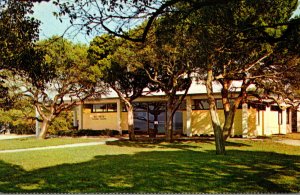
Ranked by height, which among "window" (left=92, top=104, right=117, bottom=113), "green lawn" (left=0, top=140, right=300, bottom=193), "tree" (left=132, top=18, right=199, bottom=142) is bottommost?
"green lawn" (left=0, top=140, right=300, bottom=193)

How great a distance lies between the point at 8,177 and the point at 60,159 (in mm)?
4703

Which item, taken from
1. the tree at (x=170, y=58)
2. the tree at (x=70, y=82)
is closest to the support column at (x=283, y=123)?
the tree at (x=170, y=58)

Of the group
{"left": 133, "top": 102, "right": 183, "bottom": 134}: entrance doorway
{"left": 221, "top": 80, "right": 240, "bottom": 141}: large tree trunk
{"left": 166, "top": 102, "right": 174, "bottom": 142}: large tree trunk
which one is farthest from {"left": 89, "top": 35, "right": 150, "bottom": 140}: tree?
{"left": 221, "top": 80, "right": 240, "bottom": 141}: large tree trunk

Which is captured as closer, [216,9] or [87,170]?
[216,9]

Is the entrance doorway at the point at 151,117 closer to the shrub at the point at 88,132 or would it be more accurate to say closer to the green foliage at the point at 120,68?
the shrub at the point at 88,132

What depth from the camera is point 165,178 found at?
989 centimetres

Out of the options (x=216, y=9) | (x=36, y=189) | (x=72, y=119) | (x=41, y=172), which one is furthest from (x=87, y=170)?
(x=72, y=119)

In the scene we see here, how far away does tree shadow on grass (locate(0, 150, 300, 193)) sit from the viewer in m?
8.48

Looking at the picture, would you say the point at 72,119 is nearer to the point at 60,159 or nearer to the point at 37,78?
the point at 60,159

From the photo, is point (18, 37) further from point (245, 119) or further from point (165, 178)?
point (245, 119)

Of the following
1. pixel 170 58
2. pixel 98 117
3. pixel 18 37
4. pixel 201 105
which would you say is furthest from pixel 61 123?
pixel 18 37

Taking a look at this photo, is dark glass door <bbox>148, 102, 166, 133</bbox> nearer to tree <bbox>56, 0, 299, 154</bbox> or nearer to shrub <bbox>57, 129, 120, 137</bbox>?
shrub <bbox>57, 129, 120, 137</bbox>

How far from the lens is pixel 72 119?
3778 centimetres

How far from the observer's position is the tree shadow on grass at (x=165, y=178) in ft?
27.8
